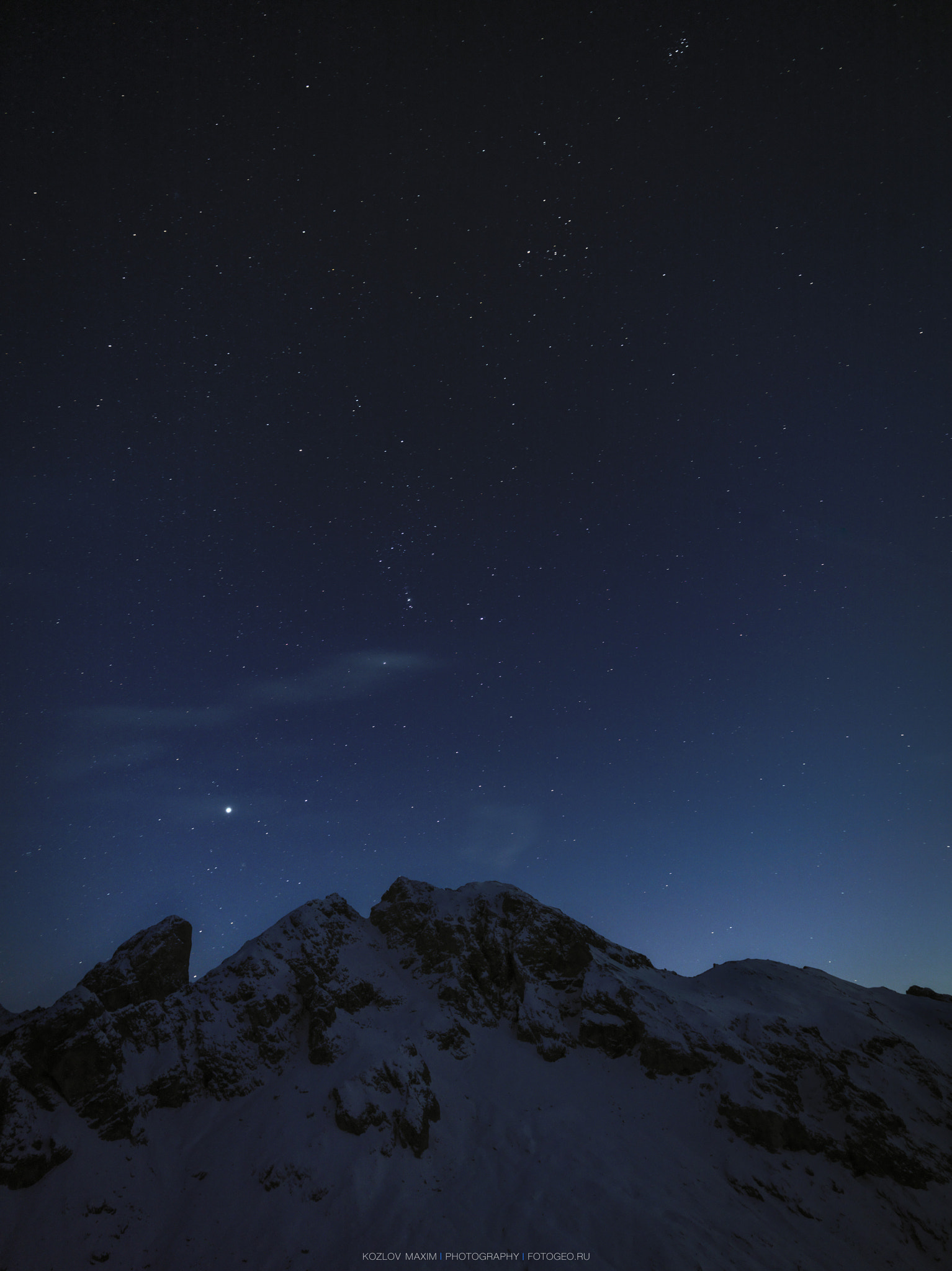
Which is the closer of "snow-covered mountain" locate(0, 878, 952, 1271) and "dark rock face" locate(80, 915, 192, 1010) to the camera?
"snow-covered mountain" locate(0, 878, 952, 1271)

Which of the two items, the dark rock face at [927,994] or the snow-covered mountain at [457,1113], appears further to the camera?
A: the dark rock face at [927,994]

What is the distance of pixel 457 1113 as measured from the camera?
5644 centimetres

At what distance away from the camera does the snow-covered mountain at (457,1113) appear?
4331 cm

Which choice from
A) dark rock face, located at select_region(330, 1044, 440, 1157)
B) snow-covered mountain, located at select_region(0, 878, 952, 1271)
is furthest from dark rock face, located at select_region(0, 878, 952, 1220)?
snow-covered mountain, located at select_region(0, 878, 952, 1271)

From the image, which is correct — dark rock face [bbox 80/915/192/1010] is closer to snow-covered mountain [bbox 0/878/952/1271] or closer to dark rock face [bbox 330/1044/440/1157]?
snow-covered mountain [bbox 0/878/952/1271]

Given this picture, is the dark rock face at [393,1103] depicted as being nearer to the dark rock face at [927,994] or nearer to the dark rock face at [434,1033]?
the dark rock face at [434,1033]

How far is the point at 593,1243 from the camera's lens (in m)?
42.5

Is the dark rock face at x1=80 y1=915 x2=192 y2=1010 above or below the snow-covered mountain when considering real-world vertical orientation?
above

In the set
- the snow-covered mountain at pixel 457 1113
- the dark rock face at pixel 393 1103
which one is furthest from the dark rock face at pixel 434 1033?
the snow-covered mountain at pixel 457 1113

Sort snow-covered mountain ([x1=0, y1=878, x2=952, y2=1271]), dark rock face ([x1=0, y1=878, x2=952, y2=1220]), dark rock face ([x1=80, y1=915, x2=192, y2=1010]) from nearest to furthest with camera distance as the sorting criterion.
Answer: snow-covered mountain ([x1=0, y1=878, x2=952, y2=1271]), dark rock face ([x1=0, y1=878, x2=952, y2=1220]), dark rock face ([x1=80, y1=915, x2=192, y2=1010])

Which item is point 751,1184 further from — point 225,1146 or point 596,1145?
point 225,1146

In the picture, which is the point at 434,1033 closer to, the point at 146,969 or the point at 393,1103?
the point at 393,1103

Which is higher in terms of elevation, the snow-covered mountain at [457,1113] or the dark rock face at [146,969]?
the dark rock face at [146,969]

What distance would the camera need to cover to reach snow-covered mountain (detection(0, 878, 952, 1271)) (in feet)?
142
